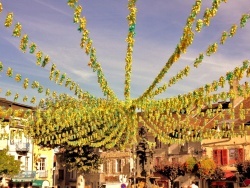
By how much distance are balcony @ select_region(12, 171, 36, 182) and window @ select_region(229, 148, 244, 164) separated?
20.9 m

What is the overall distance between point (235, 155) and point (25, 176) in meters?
21.9

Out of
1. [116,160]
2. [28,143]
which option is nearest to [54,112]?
[28,143]

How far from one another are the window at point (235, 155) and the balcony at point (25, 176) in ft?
68.7

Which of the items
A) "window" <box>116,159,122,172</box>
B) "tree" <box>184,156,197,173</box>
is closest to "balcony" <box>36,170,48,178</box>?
"window" <box>116,159,122,172</box>

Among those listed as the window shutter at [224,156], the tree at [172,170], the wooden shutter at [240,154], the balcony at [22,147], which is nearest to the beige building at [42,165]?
the balcony at [22,147]

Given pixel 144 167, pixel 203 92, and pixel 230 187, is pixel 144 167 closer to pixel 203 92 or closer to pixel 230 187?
pixel 203 92

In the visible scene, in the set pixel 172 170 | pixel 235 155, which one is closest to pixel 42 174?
pixel 172 170

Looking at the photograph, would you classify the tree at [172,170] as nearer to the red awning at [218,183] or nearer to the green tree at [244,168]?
the red awning at [218,183]

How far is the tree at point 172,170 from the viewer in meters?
42.6

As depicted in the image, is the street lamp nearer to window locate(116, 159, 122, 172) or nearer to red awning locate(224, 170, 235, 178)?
red awning locate(224, 170, 235, 178)

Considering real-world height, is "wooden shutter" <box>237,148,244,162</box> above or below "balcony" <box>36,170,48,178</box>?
above

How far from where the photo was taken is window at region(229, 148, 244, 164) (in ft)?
133

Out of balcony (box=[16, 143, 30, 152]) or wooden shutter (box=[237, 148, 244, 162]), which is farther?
balcony (box=[16, 143, 30, 152])

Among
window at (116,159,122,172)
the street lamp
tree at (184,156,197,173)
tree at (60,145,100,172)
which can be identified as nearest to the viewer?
the street lamp
